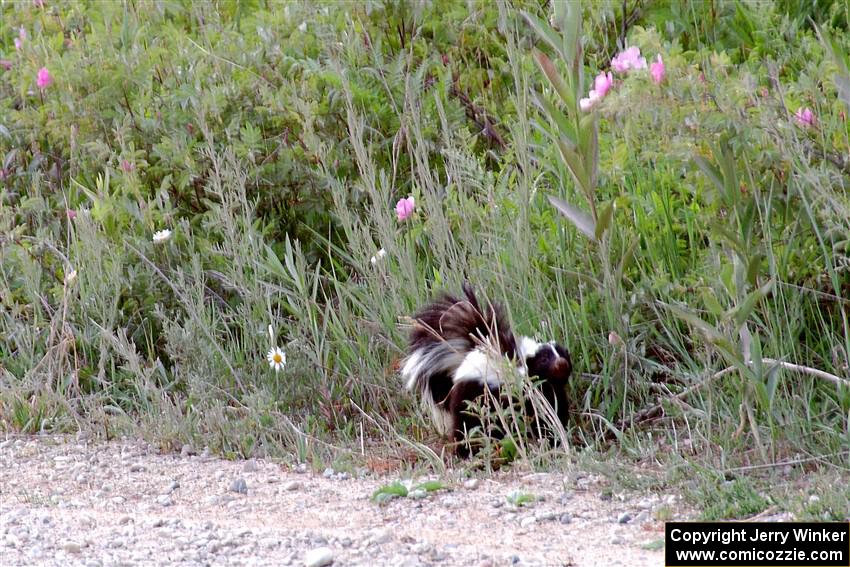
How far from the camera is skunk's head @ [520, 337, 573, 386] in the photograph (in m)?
5.04

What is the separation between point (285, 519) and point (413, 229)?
2.13 meters

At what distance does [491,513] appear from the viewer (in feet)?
13.7

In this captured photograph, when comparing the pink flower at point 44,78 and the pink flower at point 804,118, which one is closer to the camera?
the pink flower at point 804,118

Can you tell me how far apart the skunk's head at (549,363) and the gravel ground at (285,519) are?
0.58 meters

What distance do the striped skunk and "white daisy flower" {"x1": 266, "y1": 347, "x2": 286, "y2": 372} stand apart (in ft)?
2.13

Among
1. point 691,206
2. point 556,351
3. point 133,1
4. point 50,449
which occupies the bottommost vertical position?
point 50,449

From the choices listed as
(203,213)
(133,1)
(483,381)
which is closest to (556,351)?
(483,381)

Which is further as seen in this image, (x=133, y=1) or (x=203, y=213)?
(x=133, y=1)

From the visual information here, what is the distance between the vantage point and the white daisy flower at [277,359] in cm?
571

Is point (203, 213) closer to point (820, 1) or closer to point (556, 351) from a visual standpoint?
point (556, 351)

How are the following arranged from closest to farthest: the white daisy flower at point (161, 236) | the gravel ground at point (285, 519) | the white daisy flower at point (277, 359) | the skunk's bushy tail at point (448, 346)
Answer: the gravel ground at point (285, 519) → the skunk's bushy tail at point (448, 346) → the white daisy flower at point (277, 359) → the white daisy flower at point (161, 236)

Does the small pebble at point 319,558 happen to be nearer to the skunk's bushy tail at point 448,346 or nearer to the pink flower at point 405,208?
the skunk's bushy tail at point 448,346

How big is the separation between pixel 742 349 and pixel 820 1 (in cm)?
301

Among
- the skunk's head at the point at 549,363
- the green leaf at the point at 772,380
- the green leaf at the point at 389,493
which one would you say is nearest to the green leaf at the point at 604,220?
the skunk's head at the point at 549,363
